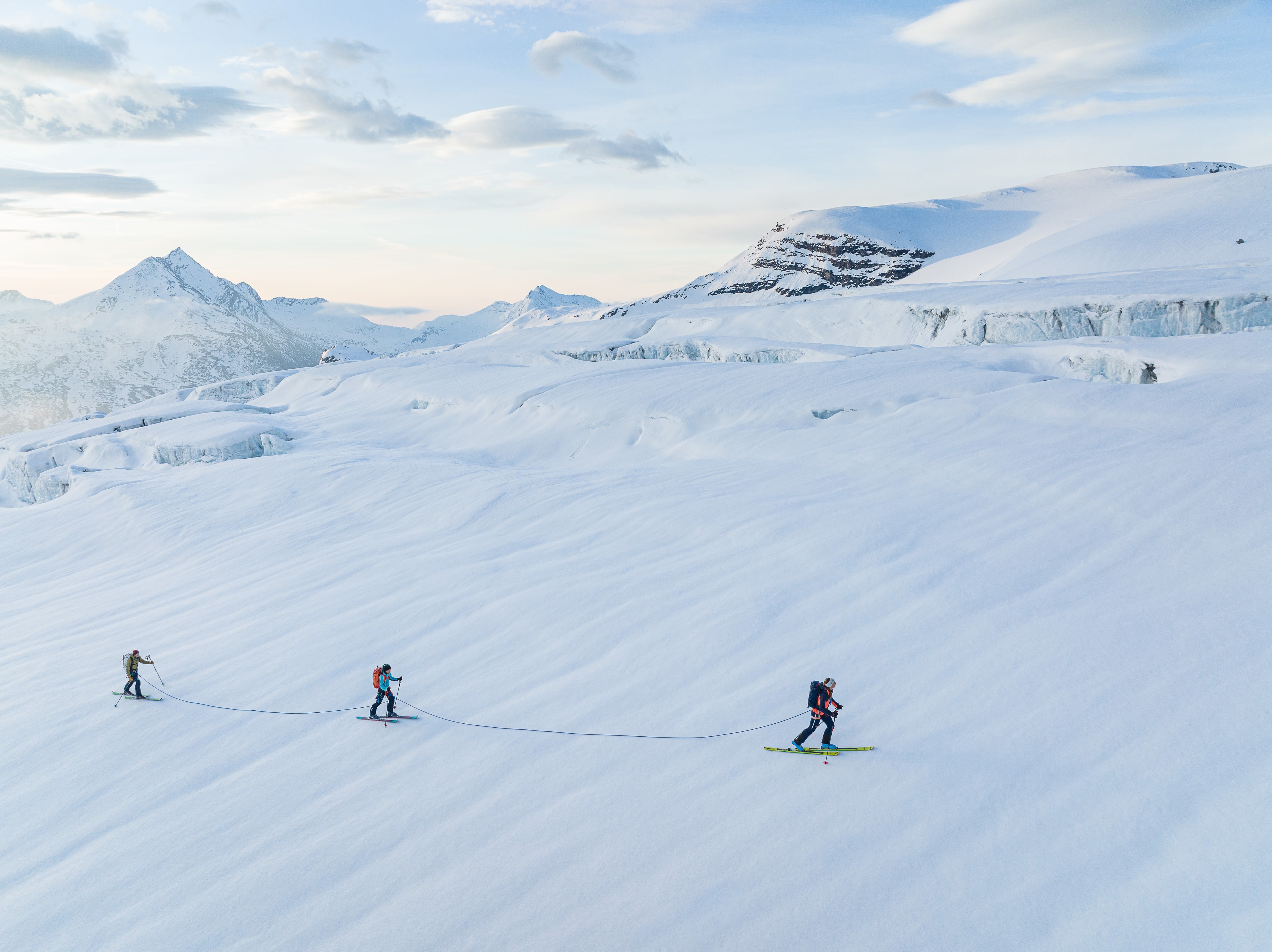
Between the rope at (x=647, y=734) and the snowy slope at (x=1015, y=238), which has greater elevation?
the snowy slope at (x=1015, y=238)

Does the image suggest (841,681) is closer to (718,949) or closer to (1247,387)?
(718,949)

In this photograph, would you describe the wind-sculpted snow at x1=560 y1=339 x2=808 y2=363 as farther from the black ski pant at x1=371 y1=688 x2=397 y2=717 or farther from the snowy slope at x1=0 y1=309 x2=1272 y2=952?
the black ski pant at x1=371 y1=688 x2=397 y2=717

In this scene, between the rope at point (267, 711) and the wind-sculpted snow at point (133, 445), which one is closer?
the rope at point (267, 711)

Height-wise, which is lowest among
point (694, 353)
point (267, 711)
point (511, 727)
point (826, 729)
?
point (267, 711)

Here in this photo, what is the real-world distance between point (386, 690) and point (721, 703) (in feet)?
16.6

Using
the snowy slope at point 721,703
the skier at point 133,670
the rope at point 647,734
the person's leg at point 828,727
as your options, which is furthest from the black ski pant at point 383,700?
the person's leg at point 828,727

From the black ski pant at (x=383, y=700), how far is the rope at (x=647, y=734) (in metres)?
1.14

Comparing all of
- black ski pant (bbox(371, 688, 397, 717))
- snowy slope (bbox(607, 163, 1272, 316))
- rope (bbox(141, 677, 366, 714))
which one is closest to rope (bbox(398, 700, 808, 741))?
A: black ski pant (bbox(371, 688, 397, 717))

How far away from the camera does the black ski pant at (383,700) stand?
1040 centimetres

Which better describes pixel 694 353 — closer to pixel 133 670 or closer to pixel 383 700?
pixel 383 700

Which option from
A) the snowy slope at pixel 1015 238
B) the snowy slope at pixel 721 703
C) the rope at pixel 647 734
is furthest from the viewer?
the snowy slope at pixel 1015 238

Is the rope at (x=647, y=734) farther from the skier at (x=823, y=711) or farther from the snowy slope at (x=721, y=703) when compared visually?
the skier at (x=823, y=711)

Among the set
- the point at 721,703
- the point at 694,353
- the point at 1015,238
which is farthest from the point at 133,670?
the point at 1015,238

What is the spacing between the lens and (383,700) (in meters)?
10.6
